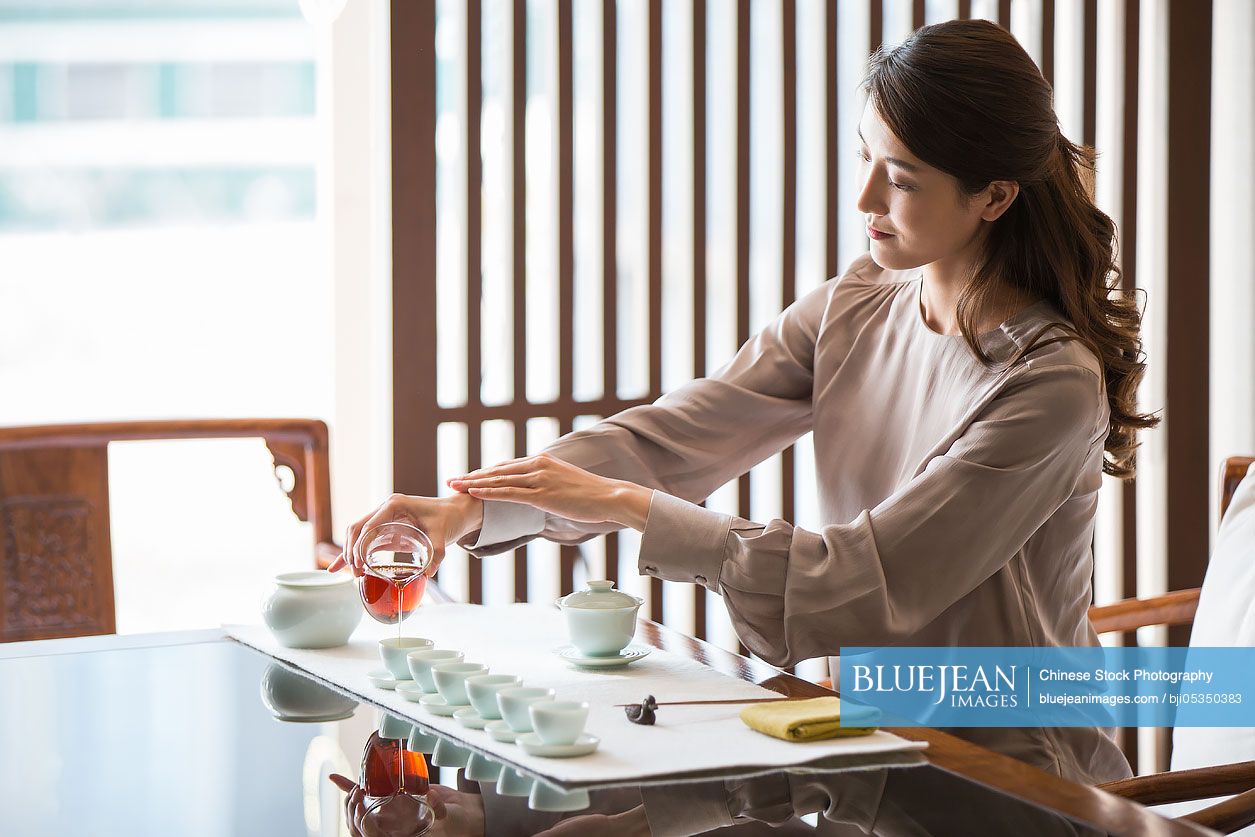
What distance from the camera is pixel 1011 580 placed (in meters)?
1.68

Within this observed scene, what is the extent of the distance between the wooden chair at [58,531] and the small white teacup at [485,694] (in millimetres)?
911

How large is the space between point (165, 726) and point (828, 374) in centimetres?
103

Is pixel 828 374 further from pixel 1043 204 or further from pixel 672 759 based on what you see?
pixel 672 759

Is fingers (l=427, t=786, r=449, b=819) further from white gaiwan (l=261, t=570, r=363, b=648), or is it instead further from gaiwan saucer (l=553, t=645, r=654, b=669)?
white gaiwan (l=261, t=570, r=363, b=648)

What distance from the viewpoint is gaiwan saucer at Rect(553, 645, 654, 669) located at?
4.83ft

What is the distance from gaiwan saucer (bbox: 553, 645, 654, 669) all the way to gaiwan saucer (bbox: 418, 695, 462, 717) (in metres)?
0.20

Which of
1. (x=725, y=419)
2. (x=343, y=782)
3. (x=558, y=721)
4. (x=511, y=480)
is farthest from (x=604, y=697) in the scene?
(x=725, y=419)

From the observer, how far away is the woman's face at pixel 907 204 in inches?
65.7

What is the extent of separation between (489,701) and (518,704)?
0.19ft

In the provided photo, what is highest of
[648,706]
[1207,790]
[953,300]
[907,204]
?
[907,204]

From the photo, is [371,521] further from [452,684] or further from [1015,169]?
[1015,169]

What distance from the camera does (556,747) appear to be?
45.6 inches

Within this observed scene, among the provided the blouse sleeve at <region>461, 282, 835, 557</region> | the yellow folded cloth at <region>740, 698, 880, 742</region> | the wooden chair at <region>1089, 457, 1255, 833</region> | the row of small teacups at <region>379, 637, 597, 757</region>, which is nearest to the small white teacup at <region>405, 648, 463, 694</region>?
the row of small teacups at <region>379, 637, 597, 757</region>

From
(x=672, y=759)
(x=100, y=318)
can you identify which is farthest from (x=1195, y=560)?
(x=100, y=318)
